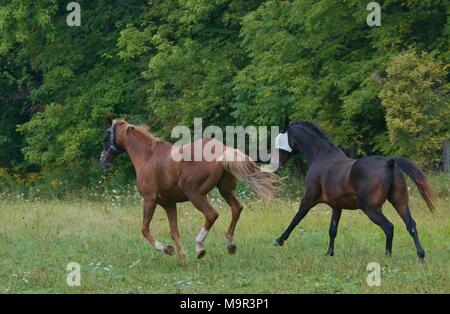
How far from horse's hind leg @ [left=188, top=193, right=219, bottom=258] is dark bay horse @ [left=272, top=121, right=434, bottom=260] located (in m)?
1.30

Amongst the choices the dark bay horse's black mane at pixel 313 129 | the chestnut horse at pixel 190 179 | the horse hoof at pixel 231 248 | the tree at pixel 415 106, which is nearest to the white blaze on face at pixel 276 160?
the dark bay horse's black mane at pixel 313 129

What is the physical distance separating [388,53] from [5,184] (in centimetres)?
1458

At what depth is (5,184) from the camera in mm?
33188

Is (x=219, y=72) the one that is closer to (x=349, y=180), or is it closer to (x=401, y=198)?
(x=349, y=180)

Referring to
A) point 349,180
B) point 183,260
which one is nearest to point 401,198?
point 349,180

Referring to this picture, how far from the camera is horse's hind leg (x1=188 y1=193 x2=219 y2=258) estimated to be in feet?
42.2

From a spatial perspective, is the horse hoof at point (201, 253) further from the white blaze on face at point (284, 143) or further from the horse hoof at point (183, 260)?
the white blaze on face at point (284, 143)

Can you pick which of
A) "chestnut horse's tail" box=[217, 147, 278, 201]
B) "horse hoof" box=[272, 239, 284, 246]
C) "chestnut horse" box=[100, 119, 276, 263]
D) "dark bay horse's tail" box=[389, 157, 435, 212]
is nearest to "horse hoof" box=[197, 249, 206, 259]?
"chestnut horse" box=[100, 119, 276, 263]

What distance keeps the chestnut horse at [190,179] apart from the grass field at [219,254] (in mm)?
439

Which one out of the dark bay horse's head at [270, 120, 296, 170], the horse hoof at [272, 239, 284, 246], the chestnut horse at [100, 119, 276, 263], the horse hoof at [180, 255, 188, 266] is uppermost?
the dark bay horse's head at [270, 120, 296, 170]

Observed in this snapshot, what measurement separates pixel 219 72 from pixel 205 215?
57.2ft

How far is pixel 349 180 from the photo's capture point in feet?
43.0

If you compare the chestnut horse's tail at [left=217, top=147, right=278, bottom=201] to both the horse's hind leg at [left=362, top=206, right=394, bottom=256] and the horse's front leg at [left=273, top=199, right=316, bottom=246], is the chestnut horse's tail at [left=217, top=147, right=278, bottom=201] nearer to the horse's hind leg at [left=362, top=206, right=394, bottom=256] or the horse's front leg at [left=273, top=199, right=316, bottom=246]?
the horse's front leg at [left=273, top=199, right=316, bottom=246]

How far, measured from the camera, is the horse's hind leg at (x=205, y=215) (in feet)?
42.2
